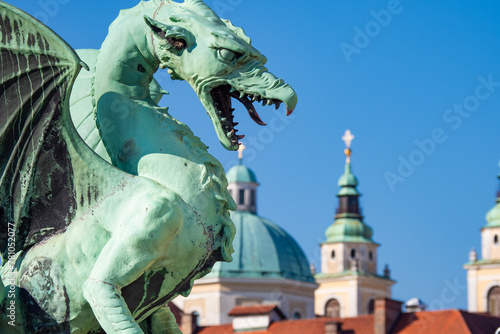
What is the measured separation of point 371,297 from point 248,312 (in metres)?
42.7

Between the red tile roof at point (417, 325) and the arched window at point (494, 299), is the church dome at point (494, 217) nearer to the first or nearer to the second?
the arched window at point (494, 299)

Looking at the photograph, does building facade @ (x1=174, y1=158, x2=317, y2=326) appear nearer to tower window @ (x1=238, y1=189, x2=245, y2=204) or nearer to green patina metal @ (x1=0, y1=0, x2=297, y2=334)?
tower window @ (x1=238, y1=189, x2=245, y2=204)

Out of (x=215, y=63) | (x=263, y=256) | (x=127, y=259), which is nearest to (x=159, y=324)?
(x=127, y=259)

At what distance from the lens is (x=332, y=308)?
321 feet

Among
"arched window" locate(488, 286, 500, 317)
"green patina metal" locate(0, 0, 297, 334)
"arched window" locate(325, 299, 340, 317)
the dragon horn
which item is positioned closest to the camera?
"green patina metal" locate(0, 0, 297, 334)

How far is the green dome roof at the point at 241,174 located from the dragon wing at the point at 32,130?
78.5 m

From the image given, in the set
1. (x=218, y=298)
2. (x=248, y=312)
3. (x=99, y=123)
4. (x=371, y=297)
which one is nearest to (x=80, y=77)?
(x=99, y=123)

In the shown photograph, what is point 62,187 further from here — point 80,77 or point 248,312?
point 248,312

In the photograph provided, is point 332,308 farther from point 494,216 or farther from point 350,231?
point 494,216

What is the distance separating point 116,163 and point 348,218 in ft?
320

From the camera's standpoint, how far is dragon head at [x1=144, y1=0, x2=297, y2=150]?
6652 millimetres

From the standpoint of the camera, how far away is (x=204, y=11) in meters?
6.83

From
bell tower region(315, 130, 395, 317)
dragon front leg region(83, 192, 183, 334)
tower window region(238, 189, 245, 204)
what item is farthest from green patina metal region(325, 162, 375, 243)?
dragon front leg region(83, 192, 183, 334)

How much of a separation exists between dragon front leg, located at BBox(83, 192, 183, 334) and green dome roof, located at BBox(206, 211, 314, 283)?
67818 mm
